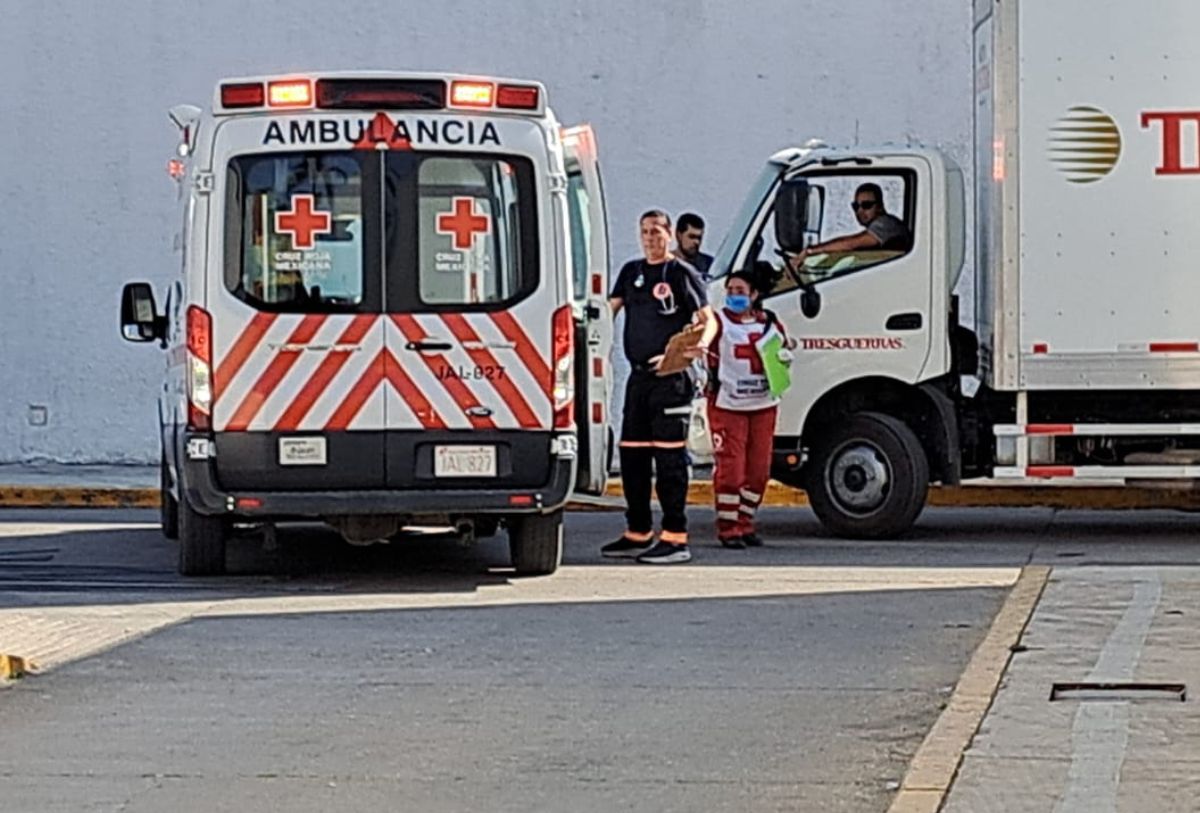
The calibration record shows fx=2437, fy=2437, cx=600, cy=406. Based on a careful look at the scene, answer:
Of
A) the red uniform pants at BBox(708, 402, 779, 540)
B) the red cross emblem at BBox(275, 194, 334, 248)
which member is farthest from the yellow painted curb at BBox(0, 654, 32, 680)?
the red uniform pants at BBox(708, 402, 779, 540)

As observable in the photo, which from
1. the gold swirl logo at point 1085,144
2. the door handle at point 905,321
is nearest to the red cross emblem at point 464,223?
the door handle at point 905,321

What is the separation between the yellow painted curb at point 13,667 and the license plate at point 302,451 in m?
2.65

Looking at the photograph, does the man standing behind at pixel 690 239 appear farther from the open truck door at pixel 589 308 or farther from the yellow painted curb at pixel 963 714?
the yellow painted curb at pixel 963 714

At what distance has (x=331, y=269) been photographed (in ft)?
40.2

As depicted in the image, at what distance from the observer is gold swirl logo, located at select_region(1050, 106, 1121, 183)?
48.0 ft

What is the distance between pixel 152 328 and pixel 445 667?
5393 mm

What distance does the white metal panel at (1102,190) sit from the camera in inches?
572

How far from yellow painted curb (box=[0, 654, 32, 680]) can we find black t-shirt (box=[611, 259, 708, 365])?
498 centimetres

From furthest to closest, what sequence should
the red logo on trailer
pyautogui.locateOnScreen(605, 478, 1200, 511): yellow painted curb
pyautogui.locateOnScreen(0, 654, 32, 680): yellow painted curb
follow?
pyautogui.locateOnScreen(605, 478, 1200, 511): yellow painted curb < the red logo on trailer < pyautogui.locateOnScreen(0, 654, 32, 680): yellow painted curb

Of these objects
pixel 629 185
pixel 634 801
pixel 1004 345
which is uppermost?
pixel 629 185

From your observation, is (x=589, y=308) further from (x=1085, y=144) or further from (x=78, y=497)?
(x=78, y=497)

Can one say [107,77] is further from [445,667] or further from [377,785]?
[377,785]

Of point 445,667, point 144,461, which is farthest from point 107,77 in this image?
point 445,667

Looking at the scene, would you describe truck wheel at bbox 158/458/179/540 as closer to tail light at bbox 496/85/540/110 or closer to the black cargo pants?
the black cargo pants
